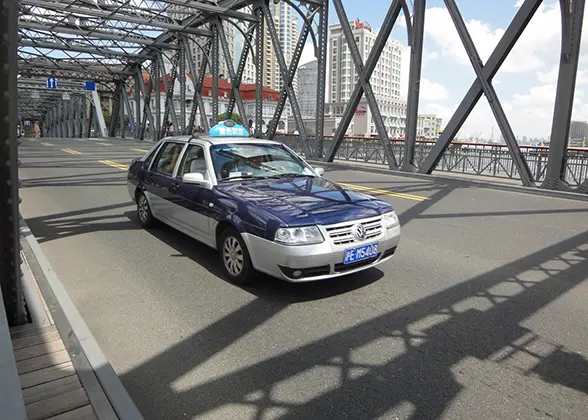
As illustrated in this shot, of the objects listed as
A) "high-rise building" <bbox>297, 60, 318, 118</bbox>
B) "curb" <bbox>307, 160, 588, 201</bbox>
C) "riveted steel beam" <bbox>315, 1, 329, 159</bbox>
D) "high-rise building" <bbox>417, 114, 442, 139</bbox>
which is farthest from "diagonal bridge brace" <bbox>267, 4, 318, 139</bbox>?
"high-rise building" <bbox>417, 114, 442, 139</bbox>

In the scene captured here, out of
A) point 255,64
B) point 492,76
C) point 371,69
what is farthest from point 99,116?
point 492,76

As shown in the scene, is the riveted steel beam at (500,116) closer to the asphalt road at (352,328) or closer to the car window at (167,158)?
the asphalt road at (352,328)

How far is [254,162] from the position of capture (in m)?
5.92

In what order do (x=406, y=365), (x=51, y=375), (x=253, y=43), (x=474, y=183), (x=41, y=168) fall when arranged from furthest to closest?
(x=253, y=43), (x=41, y=168), (x=474, y=183), (x=406, y=365), (x=51, y=375)

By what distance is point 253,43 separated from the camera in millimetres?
25547

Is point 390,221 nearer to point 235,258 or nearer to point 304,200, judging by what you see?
point 304,200

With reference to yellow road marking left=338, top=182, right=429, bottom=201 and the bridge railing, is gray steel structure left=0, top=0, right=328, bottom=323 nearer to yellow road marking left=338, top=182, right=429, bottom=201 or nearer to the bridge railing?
the bridge railing

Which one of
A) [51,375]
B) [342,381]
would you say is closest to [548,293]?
[342,381]

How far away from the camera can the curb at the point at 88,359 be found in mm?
2604

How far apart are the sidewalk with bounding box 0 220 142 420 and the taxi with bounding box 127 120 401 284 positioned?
167cm

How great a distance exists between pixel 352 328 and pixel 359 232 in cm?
102

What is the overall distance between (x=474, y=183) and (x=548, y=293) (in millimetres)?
8950

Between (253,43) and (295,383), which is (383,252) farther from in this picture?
(253,43)

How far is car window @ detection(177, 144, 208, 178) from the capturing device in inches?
228
